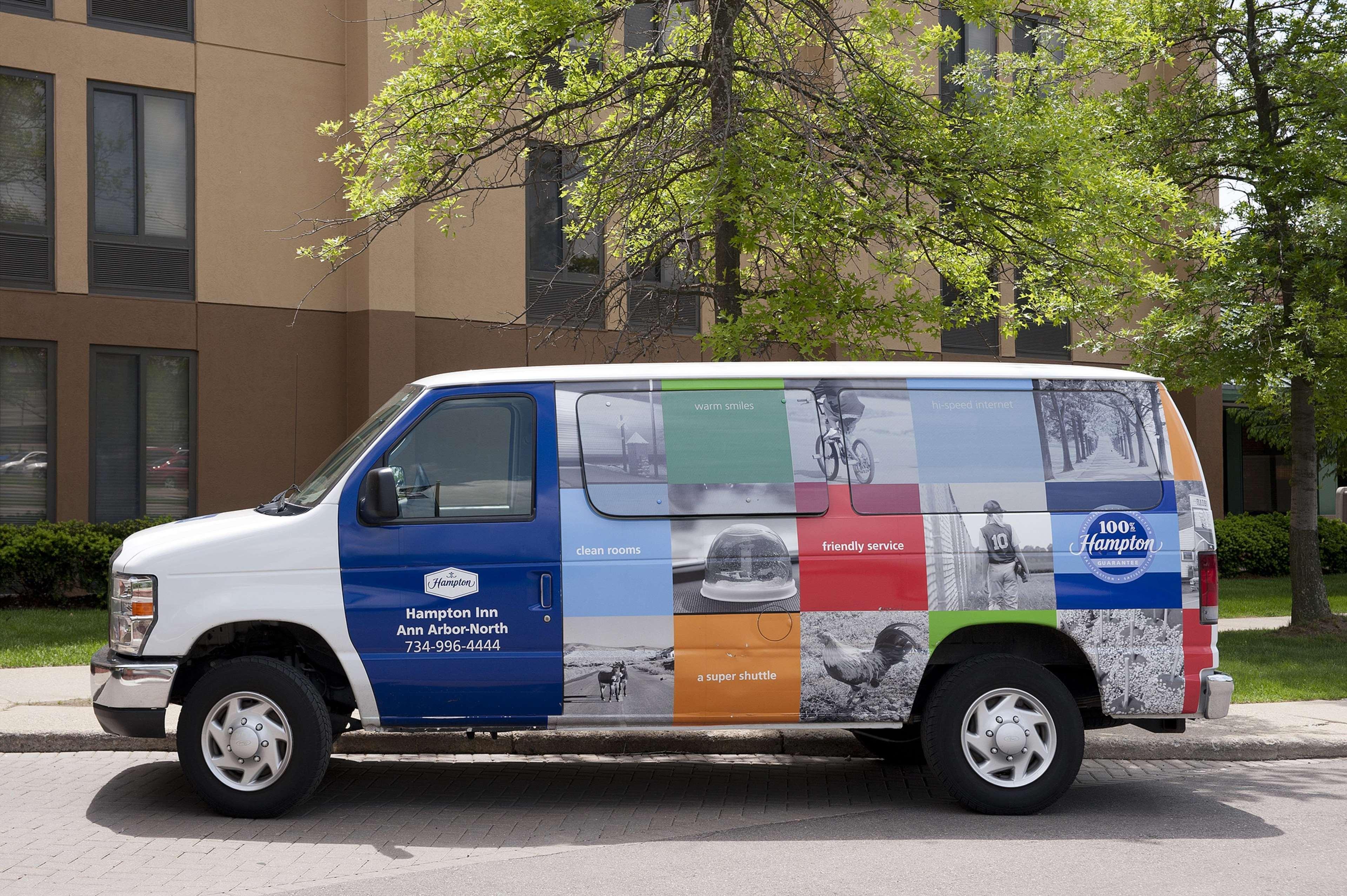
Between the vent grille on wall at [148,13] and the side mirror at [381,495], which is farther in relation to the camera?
the vent grille on wall at [148,13]

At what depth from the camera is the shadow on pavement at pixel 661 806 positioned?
621cm

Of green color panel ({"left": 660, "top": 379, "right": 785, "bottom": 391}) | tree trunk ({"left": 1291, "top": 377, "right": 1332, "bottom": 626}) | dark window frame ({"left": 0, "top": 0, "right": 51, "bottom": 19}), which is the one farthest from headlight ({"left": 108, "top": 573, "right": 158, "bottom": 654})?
tree trunk ({"left": 1291, "top": 377, "right": 1332, "bottom": 626})

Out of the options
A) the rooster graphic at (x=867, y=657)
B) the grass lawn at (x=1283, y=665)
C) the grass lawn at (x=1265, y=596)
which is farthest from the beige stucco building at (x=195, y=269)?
the grass lawn at (x=1265, y=596)

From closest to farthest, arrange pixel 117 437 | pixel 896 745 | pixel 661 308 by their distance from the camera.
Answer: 1. pixel 896 745
2. pixel 661 308
3. pixel 117 437

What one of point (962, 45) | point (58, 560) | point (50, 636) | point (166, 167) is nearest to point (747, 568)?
point (50, 636)

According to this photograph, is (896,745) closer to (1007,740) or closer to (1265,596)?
(1007,740)

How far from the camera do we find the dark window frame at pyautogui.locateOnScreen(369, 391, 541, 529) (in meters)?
6.43

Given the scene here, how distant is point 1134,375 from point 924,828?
269cm

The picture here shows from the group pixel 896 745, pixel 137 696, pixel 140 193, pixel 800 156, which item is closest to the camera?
pixel 137 696

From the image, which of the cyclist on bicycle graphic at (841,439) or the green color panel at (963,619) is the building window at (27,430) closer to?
the cyclist on bicycle graphic at (841,439)

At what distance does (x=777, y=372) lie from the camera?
6.68 meters

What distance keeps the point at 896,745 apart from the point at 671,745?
1.44 meters

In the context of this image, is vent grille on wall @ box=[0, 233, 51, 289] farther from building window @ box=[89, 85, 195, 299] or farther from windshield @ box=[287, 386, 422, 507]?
windshield @ box=[287, 386, 422, 507]

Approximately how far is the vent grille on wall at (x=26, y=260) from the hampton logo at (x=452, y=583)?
1126cm
